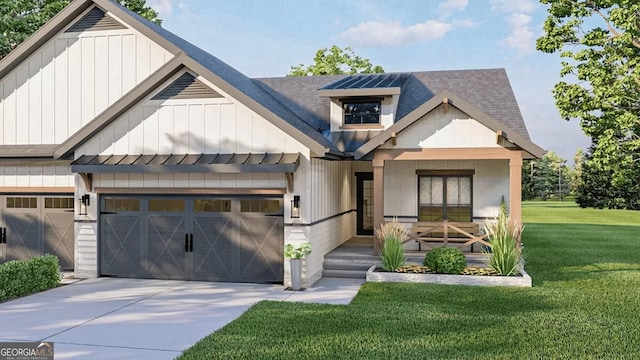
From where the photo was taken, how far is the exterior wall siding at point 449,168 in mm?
15672

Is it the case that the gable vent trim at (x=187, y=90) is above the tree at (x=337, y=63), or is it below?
below

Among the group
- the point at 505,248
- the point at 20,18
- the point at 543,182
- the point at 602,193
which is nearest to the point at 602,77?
the point at 505,248

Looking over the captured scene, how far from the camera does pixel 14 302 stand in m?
10.3

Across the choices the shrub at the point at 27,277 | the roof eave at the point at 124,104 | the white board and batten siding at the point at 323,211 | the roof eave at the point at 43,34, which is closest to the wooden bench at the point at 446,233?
the white board and batten siding at the point at 323,211

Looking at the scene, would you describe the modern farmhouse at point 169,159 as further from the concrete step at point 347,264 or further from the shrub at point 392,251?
the shrub at point 392,251

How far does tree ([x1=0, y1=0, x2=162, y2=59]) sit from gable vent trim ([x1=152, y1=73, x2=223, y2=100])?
1206 centimetres

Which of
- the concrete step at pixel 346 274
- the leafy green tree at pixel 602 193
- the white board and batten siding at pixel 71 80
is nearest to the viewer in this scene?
the concrete step at pixel 346 274

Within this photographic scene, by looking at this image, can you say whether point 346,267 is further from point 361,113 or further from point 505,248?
point 361,113

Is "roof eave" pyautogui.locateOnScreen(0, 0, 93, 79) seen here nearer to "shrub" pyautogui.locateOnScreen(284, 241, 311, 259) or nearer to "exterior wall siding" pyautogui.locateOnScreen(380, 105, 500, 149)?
"shrub" pyautogui.locateOnScreen(284, 241, 311, 259)

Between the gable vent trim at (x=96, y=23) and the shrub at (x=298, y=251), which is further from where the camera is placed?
the gable vent trim at (x=96, y=23)

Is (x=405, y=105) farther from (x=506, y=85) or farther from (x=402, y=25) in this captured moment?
(x=402, y=25)

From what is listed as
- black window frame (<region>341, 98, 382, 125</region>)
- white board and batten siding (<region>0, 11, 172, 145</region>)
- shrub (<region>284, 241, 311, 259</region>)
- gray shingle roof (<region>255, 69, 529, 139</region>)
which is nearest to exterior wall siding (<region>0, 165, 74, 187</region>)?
white board and batten siding (<region>0, 11, 172, 145</region>)

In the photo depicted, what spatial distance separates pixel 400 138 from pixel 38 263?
9242 millimetres

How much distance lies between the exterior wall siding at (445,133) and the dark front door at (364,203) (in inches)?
176
